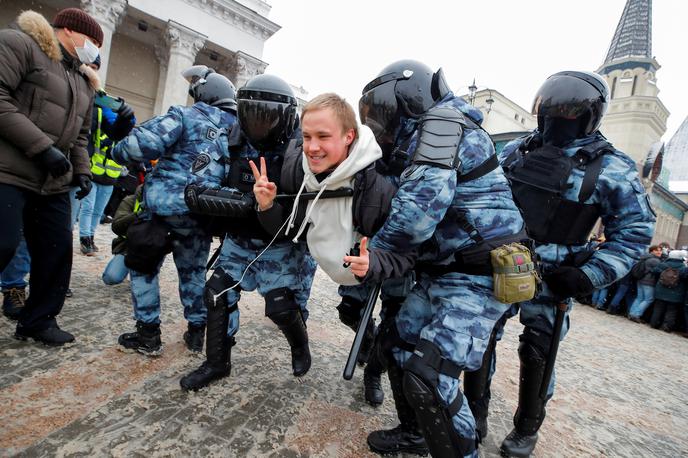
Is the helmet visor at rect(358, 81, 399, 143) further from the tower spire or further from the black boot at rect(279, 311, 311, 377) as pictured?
the tower spire

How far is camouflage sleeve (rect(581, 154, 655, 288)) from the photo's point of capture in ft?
6.98

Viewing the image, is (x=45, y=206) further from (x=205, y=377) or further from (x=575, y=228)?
(x=575, y=228)

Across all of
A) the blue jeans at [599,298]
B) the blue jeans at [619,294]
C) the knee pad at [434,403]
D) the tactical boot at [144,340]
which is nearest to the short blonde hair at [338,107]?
the knee pad at [434,403]

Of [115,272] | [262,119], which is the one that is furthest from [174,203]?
[115,272]

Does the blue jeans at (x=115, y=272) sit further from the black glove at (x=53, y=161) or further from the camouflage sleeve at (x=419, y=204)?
the camouflage sleeve at (x=419, y=204)

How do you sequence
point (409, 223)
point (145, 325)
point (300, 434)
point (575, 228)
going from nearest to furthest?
point (409, 223)
point (300, 434)
point (575, 228)
point (145, 325)

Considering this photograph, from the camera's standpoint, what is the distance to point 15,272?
119 inches

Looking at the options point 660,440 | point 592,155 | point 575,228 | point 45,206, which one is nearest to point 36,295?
point 45,206

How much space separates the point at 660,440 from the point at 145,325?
3.98m

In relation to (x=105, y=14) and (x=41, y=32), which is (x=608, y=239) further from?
(x=105, y=14)

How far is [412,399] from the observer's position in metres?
1.67

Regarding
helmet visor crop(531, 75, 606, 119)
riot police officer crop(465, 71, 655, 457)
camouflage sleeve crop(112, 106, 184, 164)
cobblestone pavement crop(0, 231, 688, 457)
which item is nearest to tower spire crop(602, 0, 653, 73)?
cobblestone pavement crop(0, 231, 688, 457)

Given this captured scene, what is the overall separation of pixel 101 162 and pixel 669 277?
34.8 ft

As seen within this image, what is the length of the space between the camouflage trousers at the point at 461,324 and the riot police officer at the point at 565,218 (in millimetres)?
500
